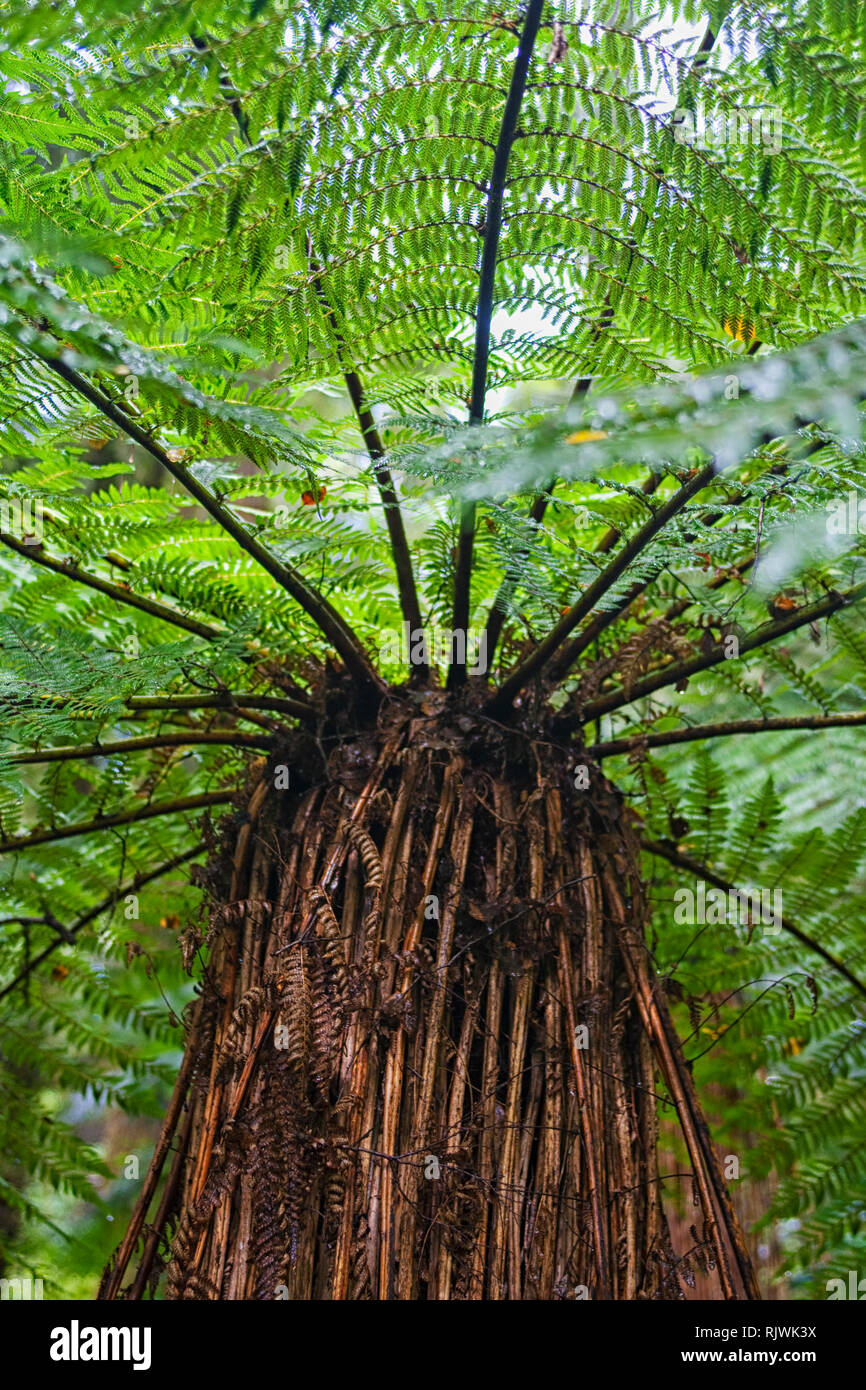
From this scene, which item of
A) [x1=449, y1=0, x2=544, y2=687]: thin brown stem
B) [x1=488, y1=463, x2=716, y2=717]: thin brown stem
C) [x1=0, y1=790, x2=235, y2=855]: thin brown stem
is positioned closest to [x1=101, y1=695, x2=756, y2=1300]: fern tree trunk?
[x1=488, y1=463, x2=716, y2=717]: thin brown stem

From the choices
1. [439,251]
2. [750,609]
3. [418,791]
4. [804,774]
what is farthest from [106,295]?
[804,774]

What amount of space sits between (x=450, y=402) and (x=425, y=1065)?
1101 millimetres

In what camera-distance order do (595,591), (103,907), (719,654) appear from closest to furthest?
(595,591) < (719,654) < (103,907)

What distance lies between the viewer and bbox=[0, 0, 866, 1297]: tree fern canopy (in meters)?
1.10

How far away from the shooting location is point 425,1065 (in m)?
1.16

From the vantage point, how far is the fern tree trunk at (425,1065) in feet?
3.53

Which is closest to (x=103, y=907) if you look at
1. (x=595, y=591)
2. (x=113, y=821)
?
(x=113, y=821)

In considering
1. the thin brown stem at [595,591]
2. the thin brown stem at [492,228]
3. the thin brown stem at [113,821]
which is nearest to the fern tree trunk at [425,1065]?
the thin brown stem at [595,591]

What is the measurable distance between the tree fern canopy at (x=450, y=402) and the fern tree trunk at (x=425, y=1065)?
13cm

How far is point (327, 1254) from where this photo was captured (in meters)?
1.08

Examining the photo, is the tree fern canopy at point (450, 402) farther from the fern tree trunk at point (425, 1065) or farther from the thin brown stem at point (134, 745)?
the fern tree trunk at point (425, 1065)

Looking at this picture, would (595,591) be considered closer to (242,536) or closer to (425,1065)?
(242,536)

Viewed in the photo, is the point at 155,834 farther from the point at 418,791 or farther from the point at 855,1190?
the point at 855,1190

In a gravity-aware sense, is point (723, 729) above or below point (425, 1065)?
above
